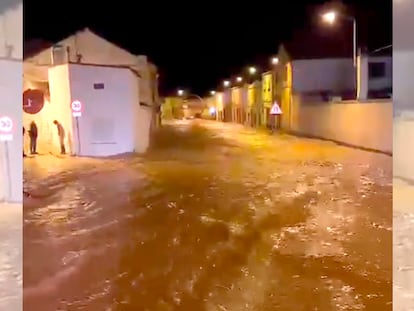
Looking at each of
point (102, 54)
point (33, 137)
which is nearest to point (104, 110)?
point (33, 137)

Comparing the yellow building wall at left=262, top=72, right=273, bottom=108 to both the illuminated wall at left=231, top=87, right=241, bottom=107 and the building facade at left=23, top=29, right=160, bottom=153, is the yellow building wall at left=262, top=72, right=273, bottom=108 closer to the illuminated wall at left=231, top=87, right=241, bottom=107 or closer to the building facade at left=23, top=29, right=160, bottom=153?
the illuminated wall at left=231, top=87, right=241, bottom=107

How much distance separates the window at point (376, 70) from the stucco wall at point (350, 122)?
1694 mm

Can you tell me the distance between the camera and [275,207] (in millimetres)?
8086

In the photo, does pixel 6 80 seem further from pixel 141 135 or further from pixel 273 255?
pixel 141 135

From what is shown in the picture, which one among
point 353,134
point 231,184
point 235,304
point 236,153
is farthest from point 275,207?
point 353,134

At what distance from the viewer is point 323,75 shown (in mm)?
29219

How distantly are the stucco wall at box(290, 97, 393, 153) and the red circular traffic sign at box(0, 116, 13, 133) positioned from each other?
1305cm

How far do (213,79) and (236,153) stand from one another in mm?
35803

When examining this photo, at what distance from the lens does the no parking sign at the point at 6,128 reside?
8.39ft

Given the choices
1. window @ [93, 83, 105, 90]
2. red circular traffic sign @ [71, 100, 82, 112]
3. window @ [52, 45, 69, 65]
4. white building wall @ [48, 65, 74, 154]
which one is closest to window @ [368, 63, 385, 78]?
window @ [93, 83, 105, 90]

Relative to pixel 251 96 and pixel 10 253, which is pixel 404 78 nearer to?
pixel 10 253

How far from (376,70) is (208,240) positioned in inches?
694

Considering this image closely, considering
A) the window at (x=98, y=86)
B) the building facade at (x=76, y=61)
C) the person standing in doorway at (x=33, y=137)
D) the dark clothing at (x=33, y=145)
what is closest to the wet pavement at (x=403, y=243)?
the person standing in doorway at (x=33, y=137)

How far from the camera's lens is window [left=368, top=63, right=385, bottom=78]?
73.1ft
